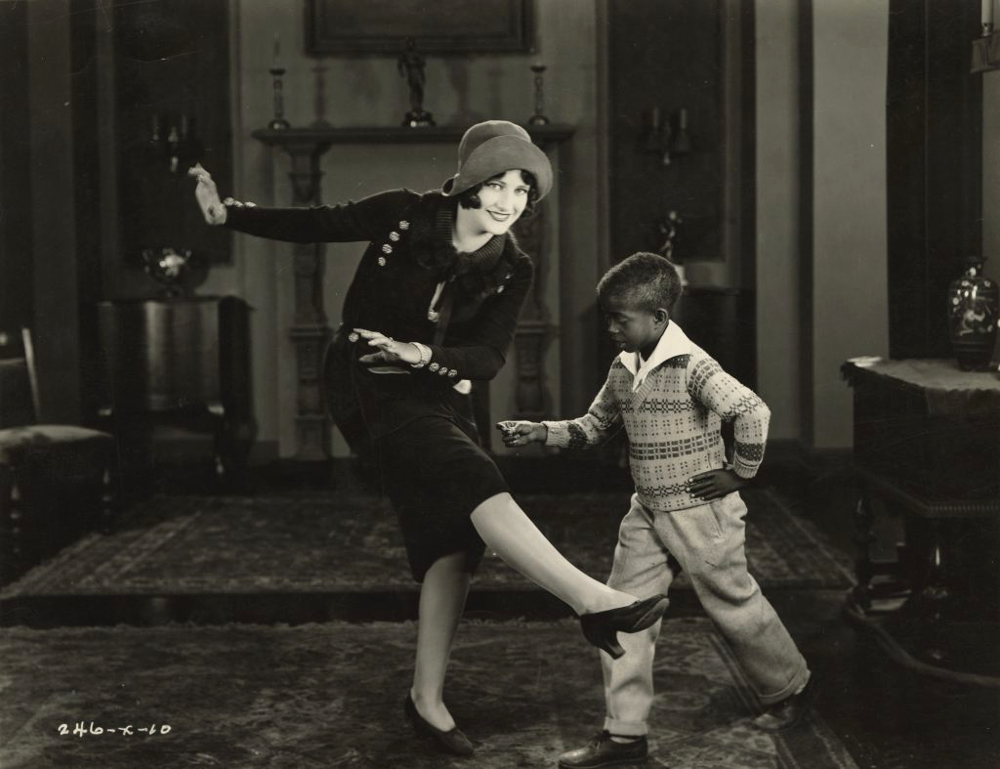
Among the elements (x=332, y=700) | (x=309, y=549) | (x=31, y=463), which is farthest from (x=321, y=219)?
(x=31, y=463)

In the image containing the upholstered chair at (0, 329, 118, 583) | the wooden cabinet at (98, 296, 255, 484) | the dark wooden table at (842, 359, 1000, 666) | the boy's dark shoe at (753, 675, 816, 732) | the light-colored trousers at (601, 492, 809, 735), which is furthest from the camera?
the wooden cabinet at (98, 296, 255, 484)

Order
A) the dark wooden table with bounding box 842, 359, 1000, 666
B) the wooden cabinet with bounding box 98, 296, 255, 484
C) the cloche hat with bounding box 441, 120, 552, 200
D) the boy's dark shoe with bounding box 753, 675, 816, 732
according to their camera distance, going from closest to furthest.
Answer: the cloche hat with bounding box 441, 120, 552, 200, the boy's dark shoe with bounding box 753, 675, 816, 732, the dark wooden table with bounding box 842, 359, 1000, 666, the wooden cabinet with bounding box 98, 296, 255, 484

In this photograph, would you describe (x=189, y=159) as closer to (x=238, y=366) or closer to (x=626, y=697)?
(x=238, y=366)

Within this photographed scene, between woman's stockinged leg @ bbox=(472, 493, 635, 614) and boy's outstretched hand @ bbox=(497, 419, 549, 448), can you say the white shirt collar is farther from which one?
woman's stockinged leg @ bbox=(472, 493, 635, 614)

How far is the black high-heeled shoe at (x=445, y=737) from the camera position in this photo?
8.85 feet

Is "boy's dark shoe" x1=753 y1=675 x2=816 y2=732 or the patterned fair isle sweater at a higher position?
the patterned fair isle sweater

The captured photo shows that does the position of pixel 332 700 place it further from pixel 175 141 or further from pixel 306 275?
pixel 175 141

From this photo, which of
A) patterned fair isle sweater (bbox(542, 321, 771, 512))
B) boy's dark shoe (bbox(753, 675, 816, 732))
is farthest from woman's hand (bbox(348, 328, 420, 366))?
boy's dark shoe (bbox(753, 675, 816, 732))

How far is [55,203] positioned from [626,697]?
4.50 m

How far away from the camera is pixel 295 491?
5.66m

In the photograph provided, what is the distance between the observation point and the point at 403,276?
263 centimetres

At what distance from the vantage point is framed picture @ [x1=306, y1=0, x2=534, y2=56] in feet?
21.1

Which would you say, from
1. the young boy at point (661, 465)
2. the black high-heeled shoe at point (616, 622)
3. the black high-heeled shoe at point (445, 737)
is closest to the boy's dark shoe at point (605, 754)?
the young boy at point (661, 465)

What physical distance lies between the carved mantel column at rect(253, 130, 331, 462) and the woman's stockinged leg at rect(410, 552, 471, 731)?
11.8ft
